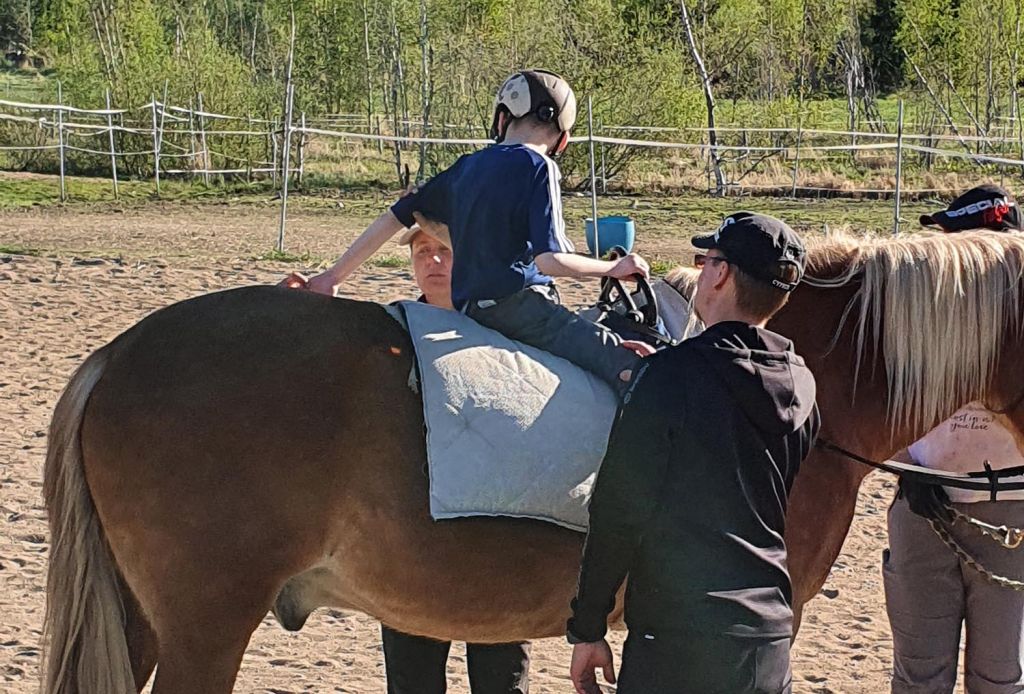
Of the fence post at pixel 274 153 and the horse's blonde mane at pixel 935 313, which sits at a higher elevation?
the fence post at pixel 274 153

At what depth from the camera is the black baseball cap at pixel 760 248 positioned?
2270 mm

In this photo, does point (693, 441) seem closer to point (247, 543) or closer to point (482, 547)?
point (482, 547)

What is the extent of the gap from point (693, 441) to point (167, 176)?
2307 centimetres

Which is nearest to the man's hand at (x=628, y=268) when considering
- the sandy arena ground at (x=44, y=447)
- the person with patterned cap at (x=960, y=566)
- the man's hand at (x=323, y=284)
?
the man's hand at (x=323, y=284)

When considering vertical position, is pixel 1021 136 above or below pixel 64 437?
above

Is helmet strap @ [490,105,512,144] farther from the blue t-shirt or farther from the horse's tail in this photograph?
the horse's tail

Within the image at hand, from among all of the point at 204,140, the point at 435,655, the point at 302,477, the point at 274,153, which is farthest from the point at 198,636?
the point at 274,153

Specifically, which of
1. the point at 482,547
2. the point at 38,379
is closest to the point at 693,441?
the point at 482,547

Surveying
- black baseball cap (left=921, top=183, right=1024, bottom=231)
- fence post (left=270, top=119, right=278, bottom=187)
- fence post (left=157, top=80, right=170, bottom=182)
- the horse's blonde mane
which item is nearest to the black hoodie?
the horse's blonde mane

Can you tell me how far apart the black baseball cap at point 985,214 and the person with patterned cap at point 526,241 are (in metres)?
1.05

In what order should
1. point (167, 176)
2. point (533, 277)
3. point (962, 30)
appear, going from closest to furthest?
point (533, 277) < point (167, 176) < point (962, 30)

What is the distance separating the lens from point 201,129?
23984 millimetres

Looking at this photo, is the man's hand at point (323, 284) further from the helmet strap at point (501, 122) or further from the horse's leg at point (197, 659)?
the horse's leg at point (197, 659)

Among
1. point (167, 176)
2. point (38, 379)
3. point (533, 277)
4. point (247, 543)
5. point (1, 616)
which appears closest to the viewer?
point (247, 543)
